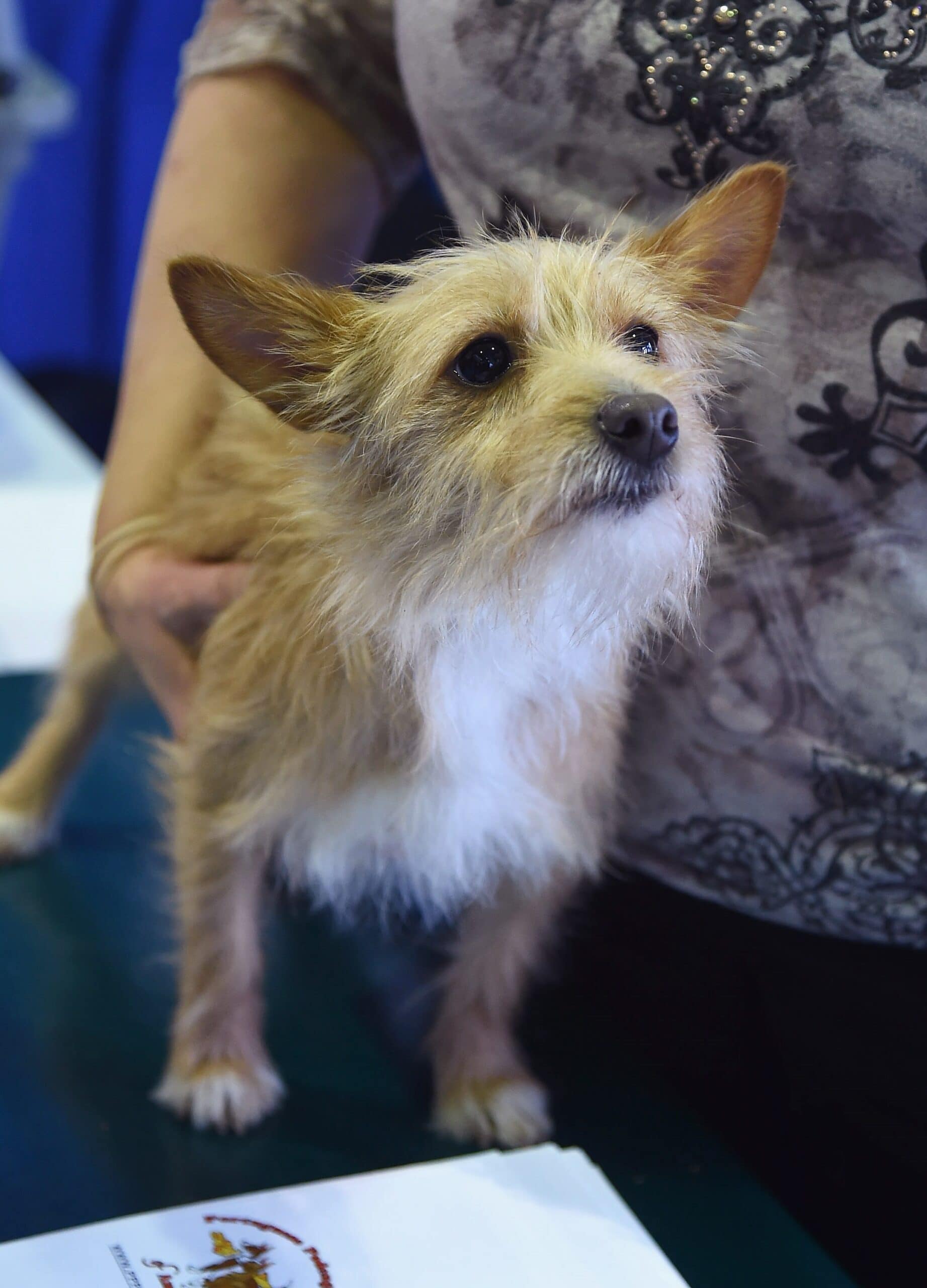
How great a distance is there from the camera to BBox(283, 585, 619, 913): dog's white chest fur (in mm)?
784

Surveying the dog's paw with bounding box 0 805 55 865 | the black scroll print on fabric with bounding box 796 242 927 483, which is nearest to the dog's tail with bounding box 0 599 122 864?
the dog's paw with bounding box 0 805 55 865

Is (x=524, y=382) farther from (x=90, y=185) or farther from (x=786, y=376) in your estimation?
(x=90, y=185)

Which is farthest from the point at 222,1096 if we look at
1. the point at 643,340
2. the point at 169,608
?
the point at 643,340

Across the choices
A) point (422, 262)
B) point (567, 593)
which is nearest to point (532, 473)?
point (567, 593)

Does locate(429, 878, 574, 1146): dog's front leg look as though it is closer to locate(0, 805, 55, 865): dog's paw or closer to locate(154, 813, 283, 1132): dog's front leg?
locate(154, 813, 283, 1132): dog's front leg

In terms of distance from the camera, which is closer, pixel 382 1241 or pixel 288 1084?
pixel 382 1241

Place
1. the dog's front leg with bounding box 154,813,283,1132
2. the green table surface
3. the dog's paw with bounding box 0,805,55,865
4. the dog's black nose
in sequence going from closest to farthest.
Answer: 1. the dog's black nose
2. the green table surface
3. the dog's front leg with bounding box 154,813,283,1132
4. the dog's paw with bounding box 0,805,55,865

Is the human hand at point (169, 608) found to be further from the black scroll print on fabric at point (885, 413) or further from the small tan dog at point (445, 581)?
the black scroll print on fabric at point (885, 413)

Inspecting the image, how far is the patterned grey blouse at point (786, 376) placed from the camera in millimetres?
713

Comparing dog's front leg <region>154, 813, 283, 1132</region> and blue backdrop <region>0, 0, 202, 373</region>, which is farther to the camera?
blue backdrop <region>0, 0, 202, 373</region>

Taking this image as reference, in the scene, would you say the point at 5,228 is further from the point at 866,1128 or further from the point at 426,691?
the point at 866,1128

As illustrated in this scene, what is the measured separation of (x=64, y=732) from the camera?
127 centimetres

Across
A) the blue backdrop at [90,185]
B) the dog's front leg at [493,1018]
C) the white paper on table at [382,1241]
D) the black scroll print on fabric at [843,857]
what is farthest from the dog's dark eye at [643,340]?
the blue backdrop at [90,185]

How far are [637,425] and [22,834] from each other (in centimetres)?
79
